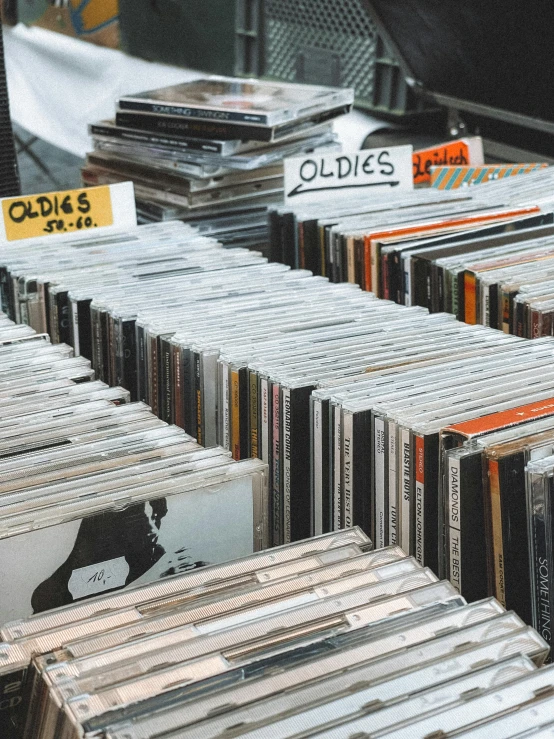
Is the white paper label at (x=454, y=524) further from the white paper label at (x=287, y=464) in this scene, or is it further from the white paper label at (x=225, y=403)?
the white paper label at (x=225, y=403)

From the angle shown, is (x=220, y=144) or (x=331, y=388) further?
(x=220, y=144)

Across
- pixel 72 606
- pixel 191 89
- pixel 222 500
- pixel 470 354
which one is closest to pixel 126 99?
pixel 191 89

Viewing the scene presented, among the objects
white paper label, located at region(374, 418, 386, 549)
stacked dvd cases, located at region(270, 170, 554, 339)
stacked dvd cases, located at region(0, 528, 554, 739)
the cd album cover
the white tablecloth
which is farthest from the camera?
the white tablecloth

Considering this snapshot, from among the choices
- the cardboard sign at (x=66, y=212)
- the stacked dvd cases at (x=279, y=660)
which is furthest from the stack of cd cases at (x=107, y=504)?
the cardboard sign at (x=66, y=212)

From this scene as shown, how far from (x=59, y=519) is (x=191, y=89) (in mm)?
2628

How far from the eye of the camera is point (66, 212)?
117 inches

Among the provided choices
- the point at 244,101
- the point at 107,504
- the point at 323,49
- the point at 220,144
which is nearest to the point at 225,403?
the point at 107,504

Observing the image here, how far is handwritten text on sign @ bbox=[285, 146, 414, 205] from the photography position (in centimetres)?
323

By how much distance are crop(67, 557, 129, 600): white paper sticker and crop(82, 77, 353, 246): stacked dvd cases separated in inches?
82.3

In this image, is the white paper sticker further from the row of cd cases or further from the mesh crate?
the mesh crate

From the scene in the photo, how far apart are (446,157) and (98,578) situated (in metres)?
2.76

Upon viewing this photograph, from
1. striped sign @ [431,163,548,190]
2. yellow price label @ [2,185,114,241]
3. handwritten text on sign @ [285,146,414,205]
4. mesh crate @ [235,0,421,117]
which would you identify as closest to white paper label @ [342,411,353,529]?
yellow price label @ [2,185,114,241]

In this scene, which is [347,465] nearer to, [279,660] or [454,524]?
[454,524]

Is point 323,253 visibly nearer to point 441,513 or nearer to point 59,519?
point 441,513
